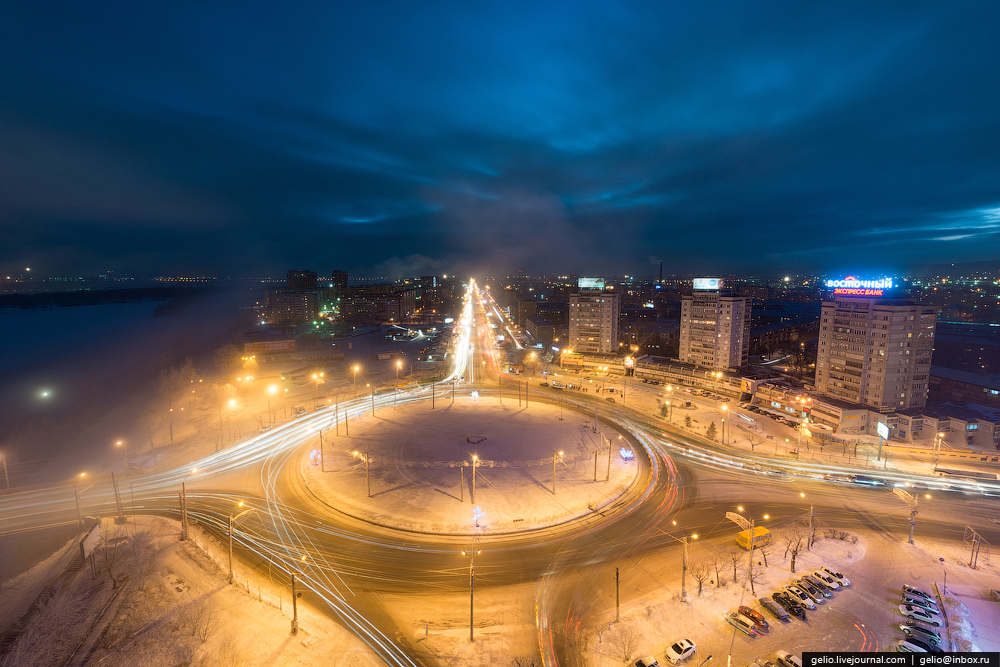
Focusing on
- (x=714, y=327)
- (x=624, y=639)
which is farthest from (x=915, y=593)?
(x=714, y=327)

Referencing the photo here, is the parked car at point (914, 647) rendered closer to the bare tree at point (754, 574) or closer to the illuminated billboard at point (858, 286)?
the bare tree at point (754, 574)

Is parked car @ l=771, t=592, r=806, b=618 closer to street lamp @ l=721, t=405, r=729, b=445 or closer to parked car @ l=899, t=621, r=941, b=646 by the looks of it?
parked car @ l=899, t=621, r=941, b=646

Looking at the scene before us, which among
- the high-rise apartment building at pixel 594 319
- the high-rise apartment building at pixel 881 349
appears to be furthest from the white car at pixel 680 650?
the high-rise apartment building at pixel 594 319

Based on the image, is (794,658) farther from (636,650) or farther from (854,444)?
(854,444)

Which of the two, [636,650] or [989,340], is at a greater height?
[989,340]

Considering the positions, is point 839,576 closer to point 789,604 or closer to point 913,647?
point 913,647

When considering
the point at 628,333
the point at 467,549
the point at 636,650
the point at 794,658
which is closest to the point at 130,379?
the point at 467,549
